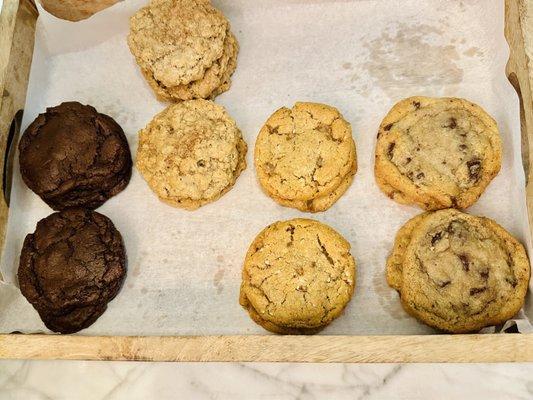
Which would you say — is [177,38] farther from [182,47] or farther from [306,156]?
[306,156]

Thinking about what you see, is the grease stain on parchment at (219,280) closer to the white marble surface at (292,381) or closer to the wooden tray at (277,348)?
the white marble surface at (292,381)

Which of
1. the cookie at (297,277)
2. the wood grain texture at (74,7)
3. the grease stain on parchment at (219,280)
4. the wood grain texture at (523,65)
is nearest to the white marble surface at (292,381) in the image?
the cookie at (297,277)

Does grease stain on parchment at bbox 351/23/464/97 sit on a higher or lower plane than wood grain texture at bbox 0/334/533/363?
higher

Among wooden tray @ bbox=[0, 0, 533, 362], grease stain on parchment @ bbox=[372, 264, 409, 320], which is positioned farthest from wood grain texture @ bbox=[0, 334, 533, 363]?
grease stain on parchment @ bbox=[372, 264, 409, 320]

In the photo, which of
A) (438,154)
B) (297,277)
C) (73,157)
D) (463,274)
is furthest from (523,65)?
(73,157)

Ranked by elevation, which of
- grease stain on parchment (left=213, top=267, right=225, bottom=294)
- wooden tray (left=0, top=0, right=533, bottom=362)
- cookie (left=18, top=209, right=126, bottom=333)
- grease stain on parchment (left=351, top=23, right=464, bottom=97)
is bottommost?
grease stain on parchment (left=213, top=267, right=225, bottom=294)

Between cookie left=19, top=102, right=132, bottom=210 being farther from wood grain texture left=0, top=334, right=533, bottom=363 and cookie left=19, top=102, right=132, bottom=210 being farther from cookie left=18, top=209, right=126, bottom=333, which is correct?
wood grain texture left=0, top=334, right=533, bottom=363
